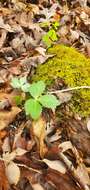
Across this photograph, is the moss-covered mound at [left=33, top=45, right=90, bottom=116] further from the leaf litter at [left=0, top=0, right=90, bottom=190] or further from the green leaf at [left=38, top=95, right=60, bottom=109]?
the green leaf at [left=38, top=95, right=60, bottom=109]

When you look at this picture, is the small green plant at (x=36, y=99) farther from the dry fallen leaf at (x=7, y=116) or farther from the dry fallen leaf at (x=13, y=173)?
the dry fallen leaf at (x=13, y=173)

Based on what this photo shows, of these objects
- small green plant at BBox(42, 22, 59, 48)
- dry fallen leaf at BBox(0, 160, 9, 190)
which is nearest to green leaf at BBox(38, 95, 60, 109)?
dry fallen leaf at BBox(0, 160, 9, 190)

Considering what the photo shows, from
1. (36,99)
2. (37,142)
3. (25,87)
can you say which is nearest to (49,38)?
(25,87)

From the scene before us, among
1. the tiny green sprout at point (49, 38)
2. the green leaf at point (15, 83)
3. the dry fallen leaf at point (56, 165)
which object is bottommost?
the dry fallen leaf at point (56, 165)

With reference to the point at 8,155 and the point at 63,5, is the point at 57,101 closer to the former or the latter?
the point at 8,155

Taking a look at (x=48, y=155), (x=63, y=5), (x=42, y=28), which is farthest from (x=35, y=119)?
(x=63, y=5)

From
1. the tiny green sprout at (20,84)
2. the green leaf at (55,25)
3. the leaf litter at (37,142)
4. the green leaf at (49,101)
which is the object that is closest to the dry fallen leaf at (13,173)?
the leaf litter at (37,142)

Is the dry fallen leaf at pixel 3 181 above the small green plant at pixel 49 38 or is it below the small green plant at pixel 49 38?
below
